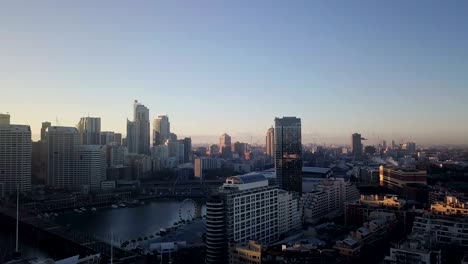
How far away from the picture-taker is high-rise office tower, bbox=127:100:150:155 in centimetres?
3272

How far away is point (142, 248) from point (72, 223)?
5196mm

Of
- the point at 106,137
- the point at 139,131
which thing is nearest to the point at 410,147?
the point at 139,131

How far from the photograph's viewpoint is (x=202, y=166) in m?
28.5

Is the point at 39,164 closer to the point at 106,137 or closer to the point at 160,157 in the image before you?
the point at 106,137

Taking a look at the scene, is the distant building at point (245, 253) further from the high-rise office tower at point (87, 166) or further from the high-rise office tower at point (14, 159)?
the high-rise office tower at point (87, 166)

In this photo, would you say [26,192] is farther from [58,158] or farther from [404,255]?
[404,255]

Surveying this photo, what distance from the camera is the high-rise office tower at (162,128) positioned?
37531 millimetres

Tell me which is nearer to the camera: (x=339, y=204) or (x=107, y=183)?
(x=339, y=204)

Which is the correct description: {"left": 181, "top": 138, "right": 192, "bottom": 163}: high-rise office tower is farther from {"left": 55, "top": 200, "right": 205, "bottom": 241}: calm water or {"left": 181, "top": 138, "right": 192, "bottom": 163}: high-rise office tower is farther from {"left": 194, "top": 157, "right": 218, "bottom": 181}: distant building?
{"left": 55, "top": 200, "right": 205, "bottom": 241}: calm water

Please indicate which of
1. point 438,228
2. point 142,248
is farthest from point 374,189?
point 142,248

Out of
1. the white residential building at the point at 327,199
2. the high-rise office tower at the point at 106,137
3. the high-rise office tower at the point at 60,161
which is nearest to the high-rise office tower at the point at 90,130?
the high-rise office tower at the point at 106,137

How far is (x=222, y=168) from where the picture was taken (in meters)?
29.7

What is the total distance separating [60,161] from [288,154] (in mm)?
11733

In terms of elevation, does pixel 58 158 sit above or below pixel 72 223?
above
